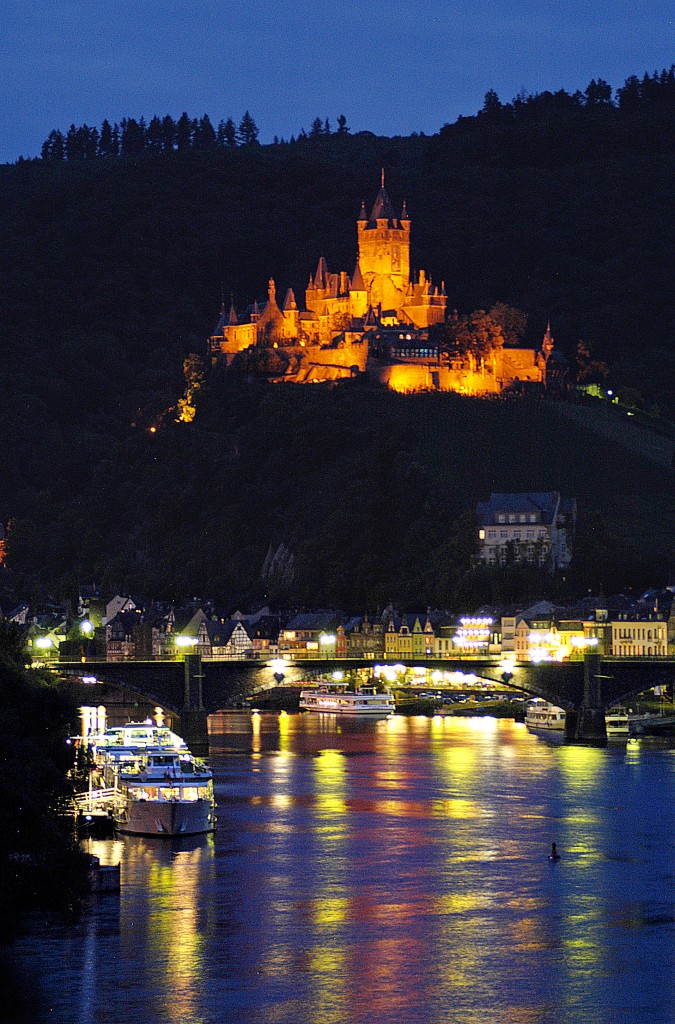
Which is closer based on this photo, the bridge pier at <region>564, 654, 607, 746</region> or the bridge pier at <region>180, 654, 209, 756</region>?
the bridge pier at <region>180, 654, 209, 756</region>

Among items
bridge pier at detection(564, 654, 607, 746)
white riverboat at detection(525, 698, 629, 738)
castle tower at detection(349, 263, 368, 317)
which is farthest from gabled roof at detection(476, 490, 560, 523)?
bridge pier at detection(564, 654, 607, 746)

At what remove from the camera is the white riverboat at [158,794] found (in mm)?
60312

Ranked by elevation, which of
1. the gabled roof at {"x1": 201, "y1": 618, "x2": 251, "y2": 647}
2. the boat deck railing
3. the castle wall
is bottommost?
the boat deck railing

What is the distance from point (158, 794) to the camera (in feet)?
201

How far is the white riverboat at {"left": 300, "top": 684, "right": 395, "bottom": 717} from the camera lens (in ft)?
391

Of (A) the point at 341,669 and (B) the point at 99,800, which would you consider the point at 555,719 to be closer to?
(A) the point at 341,669

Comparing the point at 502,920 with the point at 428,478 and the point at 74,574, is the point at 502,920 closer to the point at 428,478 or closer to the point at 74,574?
the point at 428,478

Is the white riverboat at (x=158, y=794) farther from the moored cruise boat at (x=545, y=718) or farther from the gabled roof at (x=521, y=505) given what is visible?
the gabled roof at (x=521, y=505)

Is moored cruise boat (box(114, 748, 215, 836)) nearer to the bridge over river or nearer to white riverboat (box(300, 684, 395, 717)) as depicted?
the bridge over river

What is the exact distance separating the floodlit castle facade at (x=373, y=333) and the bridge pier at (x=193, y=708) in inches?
3356

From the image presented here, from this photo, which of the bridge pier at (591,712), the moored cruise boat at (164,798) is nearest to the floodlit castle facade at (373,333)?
the bridge pier at (591,712)

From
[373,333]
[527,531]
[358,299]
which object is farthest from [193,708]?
[358,299]

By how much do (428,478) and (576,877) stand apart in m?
109

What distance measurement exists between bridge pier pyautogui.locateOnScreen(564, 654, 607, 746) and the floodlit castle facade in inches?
3187
